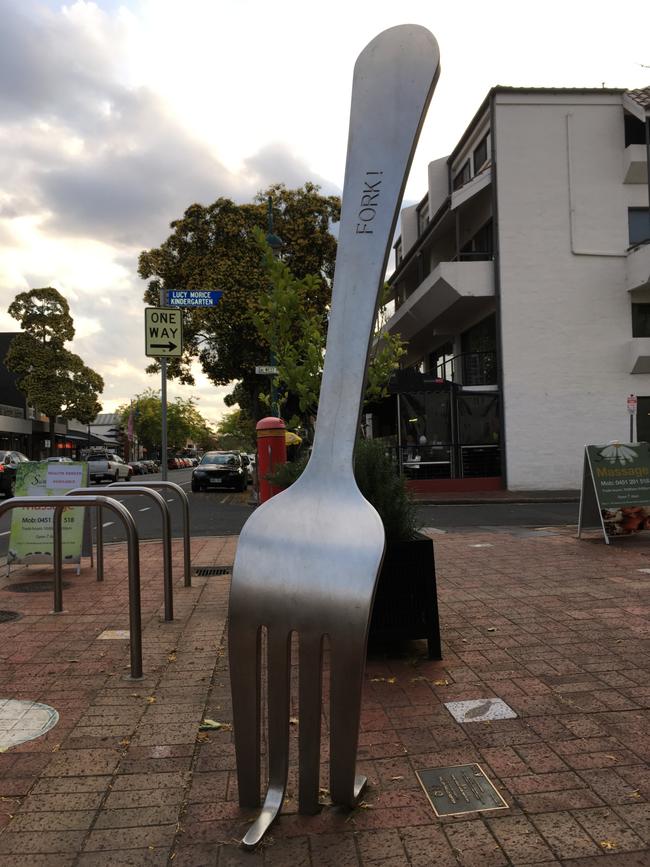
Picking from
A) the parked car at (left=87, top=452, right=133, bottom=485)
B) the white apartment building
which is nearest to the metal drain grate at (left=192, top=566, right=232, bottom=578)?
the white apartment building

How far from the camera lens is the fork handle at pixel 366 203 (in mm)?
2471

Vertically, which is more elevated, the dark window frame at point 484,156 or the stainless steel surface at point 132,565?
the dark window frame at point 484,156

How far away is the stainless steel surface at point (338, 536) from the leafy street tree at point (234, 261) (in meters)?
23.9

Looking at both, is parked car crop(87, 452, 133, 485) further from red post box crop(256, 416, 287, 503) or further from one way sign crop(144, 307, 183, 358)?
red post box crop(256, 416, 287, 503)

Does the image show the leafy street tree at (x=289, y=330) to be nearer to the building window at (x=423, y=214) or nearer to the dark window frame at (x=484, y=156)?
the dark window frame at (x=484, y=156)

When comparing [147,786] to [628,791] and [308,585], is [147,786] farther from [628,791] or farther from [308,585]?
[628,791]

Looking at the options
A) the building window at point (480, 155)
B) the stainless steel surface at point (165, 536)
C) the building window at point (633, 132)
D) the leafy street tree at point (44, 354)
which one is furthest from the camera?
the leafy street tree at point (44, 354)

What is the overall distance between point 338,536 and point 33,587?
572cm

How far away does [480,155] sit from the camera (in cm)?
2320

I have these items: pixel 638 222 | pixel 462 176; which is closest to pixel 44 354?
pixel 462 176

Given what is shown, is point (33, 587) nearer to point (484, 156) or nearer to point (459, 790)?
point (459, 790)

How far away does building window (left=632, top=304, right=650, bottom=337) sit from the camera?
20922 millimetres

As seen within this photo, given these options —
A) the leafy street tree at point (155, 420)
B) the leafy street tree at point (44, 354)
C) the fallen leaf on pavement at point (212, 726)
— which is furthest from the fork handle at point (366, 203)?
the leafy street tree at point (155, 420)

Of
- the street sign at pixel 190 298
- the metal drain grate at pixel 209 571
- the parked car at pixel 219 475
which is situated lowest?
the metal drain grate at pixel 209 571
